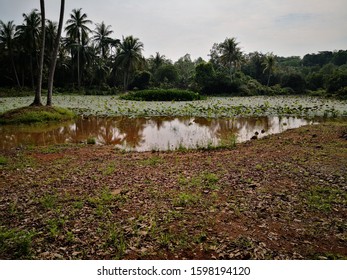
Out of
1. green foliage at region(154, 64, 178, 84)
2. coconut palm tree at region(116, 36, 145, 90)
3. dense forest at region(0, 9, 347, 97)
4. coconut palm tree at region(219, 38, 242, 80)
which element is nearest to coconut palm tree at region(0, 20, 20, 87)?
dense forest at region(0, 9, 347, 97)

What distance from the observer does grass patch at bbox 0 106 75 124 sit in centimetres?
1447

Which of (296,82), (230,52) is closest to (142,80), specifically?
(230,52)

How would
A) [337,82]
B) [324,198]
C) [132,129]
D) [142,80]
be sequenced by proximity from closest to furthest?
[324,198] < [132,129] < [337,82] < [142,80]

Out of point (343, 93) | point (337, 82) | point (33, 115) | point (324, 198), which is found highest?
point (337, 82)

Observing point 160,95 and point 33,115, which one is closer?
point 33,115

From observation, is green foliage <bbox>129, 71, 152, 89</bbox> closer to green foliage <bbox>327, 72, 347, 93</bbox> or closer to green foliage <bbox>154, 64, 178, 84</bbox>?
green foliage <bbox>154, 64, 178, 84</bbox>

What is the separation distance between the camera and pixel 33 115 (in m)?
15.0

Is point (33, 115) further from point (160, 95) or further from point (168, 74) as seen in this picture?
point (168, 74)

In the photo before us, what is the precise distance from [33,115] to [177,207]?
43.6 feet

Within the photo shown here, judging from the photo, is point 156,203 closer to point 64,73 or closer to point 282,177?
point 282,177

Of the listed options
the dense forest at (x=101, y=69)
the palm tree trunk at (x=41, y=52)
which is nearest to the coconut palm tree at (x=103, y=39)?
the dense forest at (x=101, y=69)

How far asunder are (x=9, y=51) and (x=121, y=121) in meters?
31.6

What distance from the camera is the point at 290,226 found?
12.8 ft
